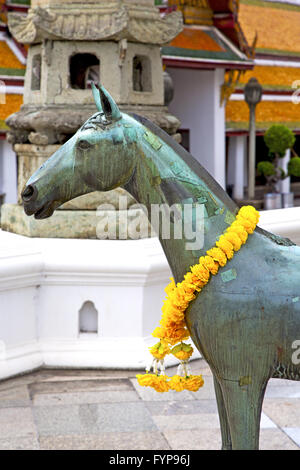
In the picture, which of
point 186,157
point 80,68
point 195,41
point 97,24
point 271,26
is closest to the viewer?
point 186,157

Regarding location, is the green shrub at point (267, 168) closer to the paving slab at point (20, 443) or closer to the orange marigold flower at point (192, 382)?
the paving slab at point (20, 443)

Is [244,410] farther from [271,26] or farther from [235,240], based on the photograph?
[271,26]

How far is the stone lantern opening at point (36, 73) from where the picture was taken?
18.7 feet

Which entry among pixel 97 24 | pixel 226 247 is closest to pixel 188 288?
pixel 226 247

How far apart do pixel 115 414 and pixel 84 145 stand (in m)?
1.99

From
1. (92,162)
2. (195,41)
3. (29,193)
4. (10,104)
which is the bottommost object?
(29,193)

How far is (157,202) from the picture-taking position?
268cm

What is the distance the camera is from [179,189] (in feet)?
8.69

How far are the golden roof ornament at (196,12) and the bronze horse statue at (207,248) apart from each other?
1360 cm

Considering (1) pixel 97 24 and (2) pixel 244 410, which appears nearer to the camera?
(2) pixel 244 410

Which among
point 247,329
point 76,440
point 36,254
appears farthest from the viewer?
point 36,254
